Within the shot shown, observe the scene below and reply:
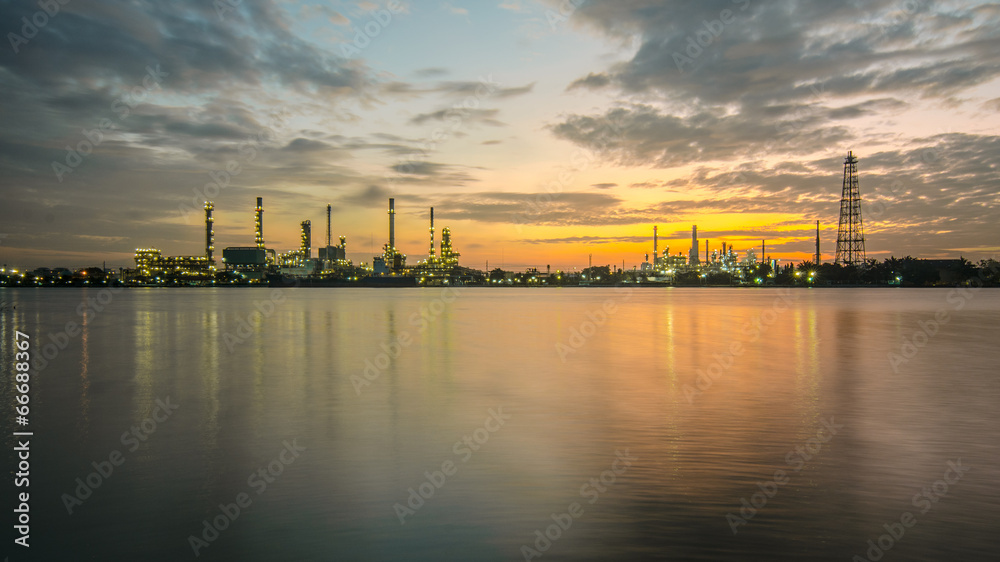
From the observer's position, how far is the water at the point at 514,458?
7176 mm

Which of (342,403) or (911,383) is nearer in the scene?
(342,403)

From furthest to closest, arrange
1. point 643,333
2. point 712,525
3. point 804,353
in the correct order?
1. point 643,333
2. point 804,353
3. point 712,525

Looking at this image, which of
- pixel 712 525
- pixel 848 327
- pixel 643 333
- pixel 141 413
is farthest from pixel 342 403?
pixel 848 327

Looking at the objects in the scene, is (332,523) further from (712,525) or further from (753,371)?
(753,371)

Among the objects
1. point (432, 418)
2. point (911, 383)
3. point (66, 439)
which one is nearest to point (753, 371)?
point (911, 383)

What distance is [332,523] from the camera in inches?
303

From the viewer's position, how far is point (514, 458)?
10750mm

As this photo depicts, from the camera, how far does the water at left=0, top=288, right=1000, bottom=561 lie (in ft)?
23.5

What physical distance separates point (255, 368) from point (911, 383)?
23.8 metres

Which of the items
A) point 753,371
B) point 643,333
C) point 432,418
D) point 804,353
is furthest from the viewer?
point 643,333

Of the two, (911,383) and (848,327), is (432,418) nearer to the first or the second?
(911,383)

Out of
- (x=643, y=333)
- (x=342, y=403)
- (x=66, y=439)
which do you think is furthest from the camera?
(x=643, y=333)

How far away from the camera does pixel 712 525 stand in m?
7.37

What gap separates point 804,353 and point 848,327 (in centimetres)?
1964
